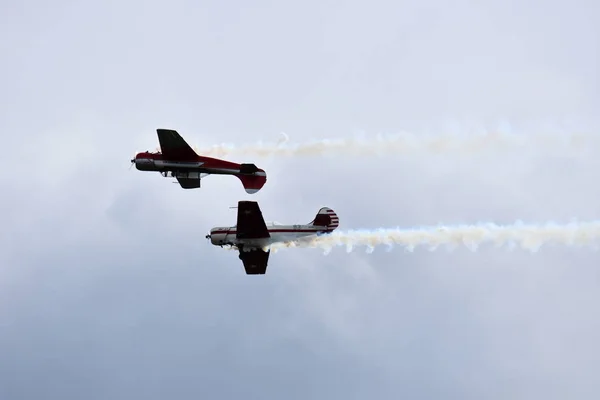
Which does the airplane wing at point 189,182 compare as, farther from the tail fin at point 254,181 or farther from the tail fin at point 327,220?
A: the tail fin at point 327,220

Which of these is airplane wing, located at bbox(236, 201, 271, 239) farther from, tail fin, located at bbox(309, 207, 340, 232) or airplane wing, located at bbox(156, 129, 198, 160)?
airplane wing, located at bbox(156, 129, 198, 160)

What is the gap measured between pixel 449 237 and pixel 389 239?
3962 millimetres

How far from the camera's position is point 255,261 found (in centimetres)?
5225

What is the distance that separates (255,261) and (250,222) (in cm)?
372

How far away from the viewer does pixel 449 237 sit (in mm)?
46219

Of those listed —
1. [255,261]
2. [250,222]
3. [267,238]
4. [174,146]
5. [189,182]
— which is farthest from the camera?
[255,261]

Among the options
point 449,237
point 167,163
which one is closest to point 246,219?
point 167,163

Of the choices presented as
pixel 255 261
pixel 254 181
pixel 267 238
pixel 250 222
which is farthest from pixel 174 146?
pixel 255 261

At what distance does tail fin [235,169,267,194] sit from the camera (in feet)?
167

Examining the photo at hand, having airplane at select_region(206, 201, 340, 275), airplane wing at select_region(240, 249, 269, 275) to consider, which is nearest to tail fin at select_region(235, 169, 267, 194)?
airplane at select_region(206, 201, 340, 275)

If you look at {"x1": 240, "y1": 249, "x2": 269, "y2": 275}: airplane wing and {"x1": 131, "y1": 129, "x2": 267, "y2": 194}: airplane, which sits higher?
{"x1": 131, "y1": 129, "x2": 267, "y2": 194}: airplane

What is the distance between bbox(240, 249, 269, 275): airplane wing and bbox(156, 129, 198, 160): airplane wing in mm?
6610

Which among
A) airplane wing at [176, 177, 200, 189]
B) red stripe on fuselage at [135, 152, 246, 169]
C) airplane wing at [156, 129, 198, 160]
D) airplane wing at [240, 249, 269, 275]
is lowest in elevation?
airplane wing at [240, 249, 269, 275]

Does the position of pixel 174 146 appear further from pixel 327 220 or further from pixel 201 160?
pixel 327 220
